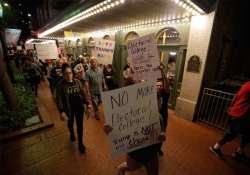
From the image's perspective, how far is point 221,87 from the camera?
17.7 ft

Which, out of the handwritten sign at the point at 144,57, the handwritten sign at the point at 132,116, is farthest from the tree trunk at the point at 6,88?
the handwritten sign at the point at 132,116

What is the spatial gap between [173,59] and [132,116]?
487cm

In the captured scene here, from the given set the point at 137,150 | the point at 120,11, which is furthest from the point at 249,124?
the point at 120,11

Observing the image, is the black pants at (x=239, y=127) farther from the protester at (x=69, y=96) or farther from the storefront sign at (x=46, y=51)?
the storefront sign at (x=46, y=51)

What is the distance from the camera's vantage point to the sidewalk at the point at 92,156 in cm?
284

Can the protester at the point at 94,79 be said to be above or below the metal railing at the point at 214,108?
above

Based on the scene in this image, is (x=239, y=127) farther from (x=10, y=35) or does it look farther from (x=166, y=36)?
(x=10, y=35)

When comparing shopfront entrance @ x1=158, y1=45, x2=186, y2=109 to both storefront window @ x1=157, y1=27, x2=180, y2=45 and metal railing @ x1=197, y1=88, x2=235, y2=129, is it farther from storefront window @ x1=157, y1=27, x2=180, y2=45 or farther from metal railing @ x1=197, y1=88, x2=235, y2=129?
metal railing @ x1=197, y1=88, x2=235, y2=129

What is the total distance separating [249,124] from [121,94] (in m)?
3.15

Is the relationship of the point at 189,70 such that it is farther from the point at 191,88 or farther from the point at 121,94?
the point at 121,94

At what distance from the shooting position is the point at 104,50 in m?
4.26

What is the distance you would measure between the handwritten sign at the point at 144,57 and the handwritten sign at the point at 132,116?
21.3 inches

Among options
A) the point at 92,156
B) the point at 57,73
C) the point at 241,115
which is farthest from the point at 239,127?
the point at 57,73

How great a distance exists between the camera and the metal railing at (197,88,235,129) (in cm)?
460
